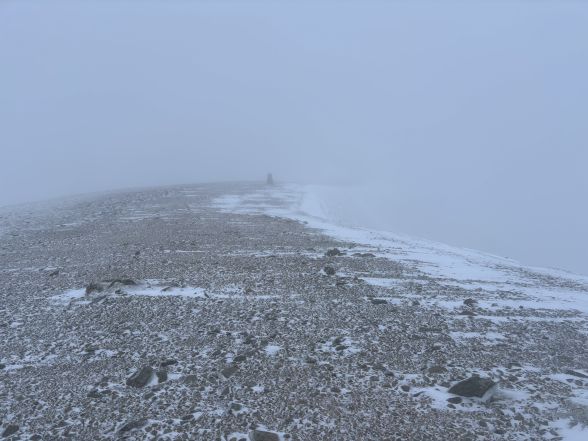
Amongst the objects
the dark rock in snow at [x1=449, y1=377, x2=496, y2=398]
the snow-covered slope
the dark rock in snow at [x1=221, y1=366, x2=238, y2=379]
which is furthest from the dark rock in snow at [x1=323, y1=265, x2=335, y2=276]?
the dark rock in snow at [x1=449, y1=377, x2=496, y2=398]

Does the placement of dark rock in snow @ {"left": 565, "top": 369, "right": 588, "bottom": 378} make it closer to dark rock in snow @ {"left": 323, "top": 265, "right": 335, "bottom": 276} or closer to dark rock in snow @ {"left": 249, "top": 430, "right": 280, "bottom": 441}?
dark rock in snow @ {"left": 249, "top": 430, "right": 280, "bottom": 441}

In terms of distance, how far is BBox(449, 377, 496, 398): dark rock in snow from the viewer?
5539 mm

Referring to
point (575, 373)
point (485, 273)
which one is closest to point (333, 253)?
point (485, 273)

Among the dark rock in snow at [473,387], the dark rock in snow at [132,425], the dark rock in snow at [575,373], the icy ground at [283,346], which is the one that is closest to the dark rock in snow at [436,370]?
the icy ground at [283,346]

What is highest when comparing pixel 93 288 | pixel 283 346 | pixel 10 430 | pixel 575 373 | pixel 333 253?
pixel 333 253

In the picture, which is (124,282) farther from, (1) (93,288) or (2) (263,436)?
(2) (263,436)

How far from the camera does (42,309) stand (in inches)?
340

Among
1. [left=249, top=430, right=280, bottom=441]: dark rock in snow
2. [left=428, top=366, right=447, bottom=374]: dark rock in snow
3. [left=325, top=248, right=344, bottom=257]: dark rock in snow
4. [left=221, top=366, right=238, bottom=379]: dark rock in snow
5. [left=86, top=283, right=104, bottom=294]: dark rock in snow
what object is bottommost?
[left=249, top=430, right=280, bottom=441]: dark rock in snow

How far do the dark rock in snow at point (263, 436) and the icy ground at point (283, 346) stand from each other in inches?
0.7

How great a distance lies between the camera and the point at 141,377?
5883mm

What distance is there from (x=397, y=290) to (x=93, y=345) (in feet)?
24.7

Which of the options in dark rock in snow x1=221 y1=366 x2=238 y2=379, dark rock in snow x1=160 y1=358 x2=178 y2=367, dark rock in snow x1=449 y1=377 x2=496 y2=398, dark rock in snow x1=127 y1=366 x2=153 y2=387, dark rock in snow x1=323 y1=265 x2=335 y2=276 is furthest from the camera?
dark rock in snow x1=323 y1=265 x2=335 y2=276

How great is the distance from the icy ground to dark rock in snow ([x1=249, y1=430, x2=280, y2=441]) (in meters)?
0.02

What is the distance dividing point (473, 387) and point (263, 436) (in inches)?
131
